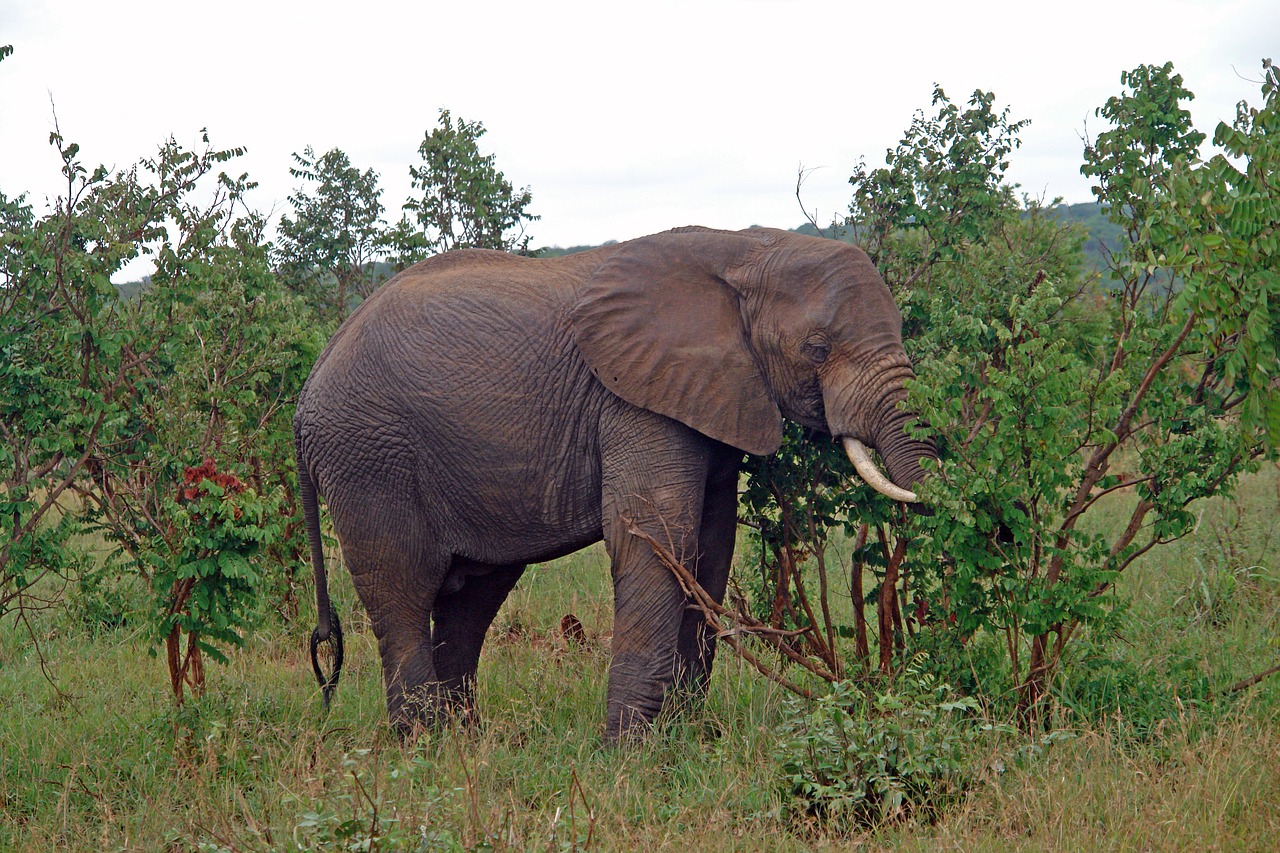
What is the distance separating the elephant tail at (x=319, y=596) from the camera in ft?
20.7

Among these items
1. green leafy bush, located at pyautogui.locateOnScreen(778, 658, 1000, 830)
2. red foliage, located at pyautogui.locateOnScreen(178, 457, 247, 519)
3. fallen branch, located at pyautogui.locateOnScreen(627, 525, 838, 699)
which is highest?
red foliage, located at pyautogui.locateOnScreen(178, 457, 247, 519)

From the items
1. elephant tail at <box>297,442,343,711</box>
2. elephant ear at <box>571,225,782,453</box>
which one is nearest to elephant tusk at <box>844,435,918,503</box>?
elephant ear at <box>571,225,782,453</box>

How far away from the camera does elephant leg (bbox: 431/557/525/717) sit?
6.59 metres

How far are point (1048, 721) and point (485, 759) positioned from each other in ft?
8.00

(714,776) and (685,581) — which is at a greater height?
(685,581)

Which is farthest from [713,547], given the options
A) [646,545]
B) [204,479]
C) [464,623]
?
→ [204,479]

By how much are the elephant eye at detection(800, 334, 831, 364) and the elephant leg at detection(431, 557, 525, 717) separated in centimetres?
200

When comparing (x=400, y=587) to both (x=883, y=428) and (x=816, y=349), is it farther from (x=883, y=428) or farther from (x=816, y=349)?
(x=883, y=428)

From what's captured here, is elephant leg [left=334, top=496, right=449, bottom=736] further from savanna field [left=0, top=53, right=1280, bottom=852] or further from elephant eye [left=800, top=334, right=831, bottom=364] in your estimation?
elephant eye [left=800, top=334, right=831, bottom=364]

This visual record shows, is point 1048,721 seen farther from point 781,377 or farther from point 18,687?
point 18,687

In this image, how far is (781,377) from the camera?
18.5 feet

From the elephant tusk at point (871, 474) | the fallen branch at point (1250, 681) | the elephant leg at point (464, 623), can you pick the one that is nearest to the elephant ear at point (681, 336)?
the elephant tusk at point (871, 474)

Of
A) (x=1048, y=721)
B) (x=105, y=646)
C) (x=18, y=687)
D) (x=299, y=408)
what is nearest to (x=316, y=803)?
(x=299, y=408)

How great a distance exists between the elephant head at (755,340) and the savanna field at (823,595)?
0.26 metres
